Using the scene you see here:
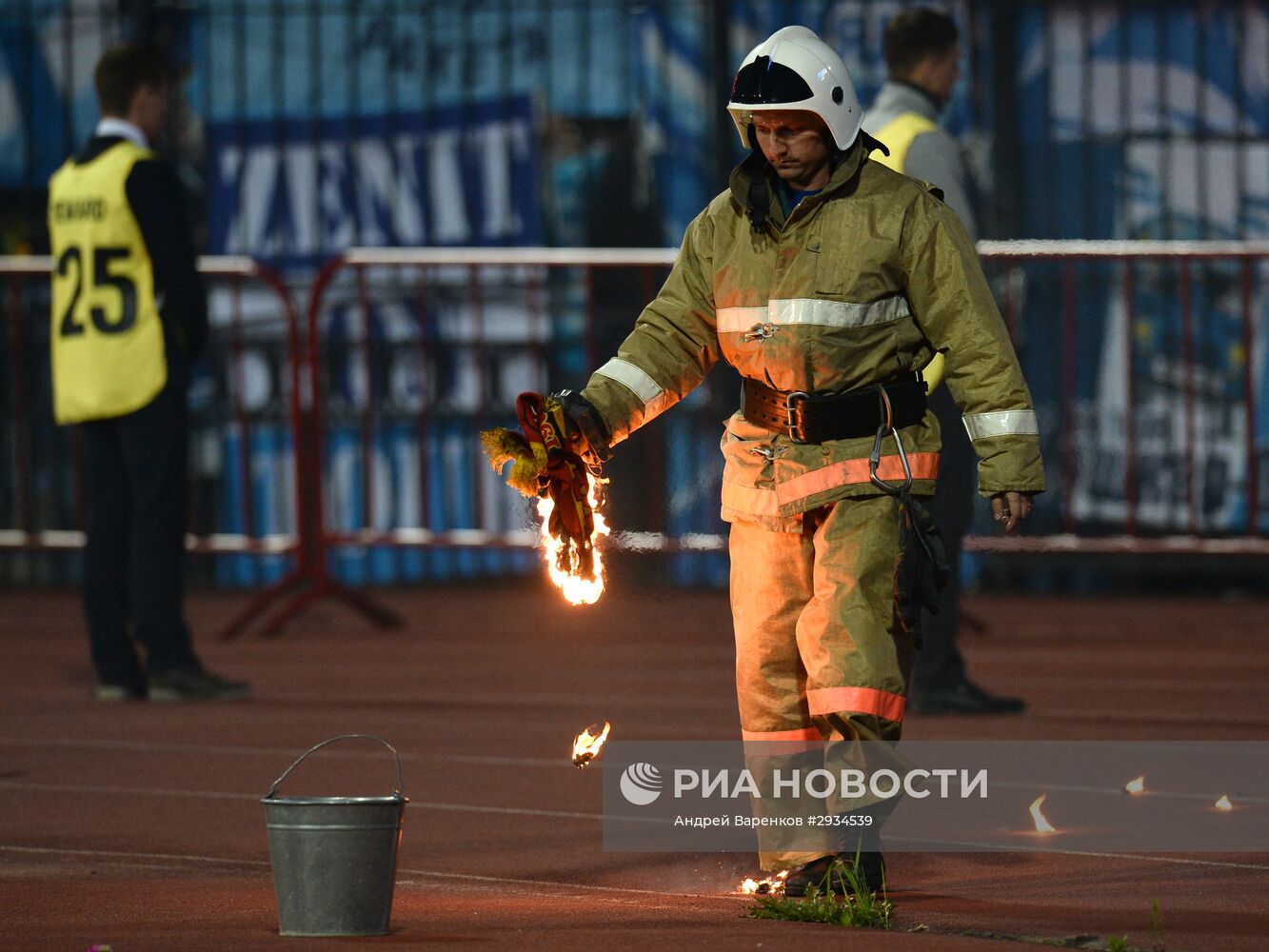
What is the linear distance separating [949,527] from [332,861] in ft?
13.1

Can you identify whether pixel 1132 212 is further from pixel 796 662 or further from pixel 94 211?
pixel 796 662

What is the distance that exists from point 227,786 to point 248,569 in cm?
646

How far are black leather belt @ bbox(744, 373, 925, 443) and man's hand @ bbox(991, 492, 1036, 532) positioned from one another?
0.29m

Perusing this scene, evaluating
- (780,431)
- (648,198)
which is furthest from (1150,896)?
(648,198)

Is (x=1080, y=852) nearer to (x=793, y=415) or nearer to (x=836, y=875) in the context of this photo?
(x=836, y=875)

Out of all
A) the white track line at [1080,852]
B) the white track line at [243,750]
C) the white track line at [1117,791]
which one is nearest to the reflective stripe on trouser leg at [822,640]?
the white track line at [1080,852]

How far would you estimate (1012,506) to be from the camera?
17.8 feet

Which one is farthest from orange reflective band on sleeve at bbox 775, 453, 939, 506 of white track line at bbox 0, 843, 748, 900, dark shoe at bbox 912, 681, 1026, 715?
dark shoe at bbox 912, 681, 1026, 715

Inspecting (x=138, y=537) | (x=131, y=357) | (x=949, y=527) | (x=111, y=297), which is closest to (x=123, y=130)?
(x=111, y=297)

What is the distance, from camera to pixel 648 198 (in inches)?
522

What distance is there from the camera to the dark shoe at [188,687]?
9.20 m

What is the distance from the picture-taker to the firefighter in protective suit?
17.8ft

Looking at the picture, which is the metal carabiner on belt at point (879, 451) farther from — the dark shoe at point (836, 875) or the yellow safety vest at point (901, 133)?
the yellow safety vest at point (901, 133)

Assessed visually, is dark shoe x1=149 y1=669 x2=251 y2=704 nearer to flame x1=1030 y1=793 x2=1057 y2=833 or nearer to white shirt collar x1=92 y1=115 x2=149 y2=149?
white shirt collar x1=92 y1=115 x2=149 y2=149
